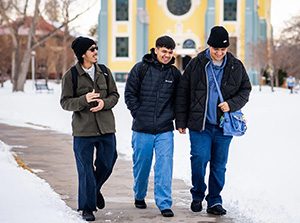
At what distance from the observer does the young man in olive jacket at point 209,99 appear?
797cm

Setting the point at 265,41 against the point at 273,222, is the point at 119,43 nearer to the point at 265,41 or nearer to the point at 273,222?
the point at 265,41

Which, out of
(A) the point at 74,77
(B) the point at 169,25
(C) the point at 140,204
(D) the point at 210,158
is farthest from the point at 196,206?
(B) the point at 169,25

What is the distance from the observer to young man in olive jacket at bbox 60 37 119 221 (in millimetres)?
7660

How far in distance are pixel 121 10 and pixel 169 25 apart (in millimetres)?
4965

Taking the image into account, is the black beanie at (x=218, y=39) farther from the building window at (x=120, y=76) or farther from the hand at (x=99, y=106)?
the building window at (x=120, y=76)

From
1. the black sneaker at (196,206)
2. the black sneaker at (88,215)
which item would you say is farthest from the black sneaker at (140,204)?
the black sneaker at (88,215)

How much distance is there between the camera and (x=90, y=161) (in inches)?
305

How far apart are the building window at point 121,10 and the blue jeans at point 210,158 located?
59.5 metres

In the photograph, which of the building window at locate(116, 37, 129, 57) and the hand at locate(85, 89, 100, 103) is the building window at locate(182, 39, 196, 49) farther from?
the hand at locate(85, 89, 100, 103)

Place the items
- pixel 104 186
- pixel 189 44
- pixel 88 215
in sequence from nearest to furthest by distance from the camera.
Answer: pixel 88 215, pixel 104 186, pixel 189 44

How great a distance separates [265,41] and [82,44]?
180 feet

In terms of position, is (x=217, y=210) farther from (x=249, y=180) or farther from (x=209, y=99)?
(x=249, y=180)

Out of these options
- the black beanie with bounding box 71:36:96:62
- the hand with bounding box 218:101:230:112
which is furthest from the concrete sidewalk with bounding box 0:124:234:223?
the black beanie with bounding box 71:36:96:62

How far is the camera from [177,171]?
11664 mm
